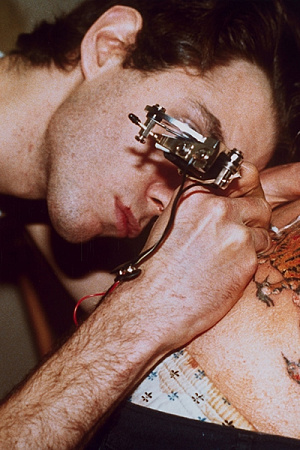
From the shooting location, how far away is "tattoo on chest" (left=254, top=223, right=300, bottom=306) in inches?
33.4

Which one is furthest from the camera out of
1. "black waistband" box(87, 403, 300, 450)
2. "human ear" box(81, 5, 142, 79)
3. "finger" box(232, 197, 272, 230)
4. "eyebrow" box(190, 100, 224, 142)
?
"human ear" box(81, 5, 142, 79)

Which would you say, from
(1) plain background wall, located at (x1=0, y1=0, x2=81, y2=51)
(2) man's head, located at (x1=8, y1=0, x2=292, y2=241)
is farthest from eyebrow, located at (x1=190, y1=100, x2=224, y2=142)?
(1) plain background wall, located at (x1=0, y1=0, x2=81, y2=51)

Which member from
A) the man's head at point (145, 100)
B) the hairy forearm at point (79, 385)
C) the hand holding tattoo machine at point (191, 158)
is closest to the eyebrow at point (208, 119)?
the man's head at point (145, 100)

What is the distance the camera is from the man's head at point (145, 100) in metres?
1.12

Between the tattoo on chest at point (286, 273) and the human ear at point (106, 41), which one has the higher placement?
the human ear at point (106, 41)

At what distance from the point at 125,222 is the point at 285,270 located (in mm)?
546

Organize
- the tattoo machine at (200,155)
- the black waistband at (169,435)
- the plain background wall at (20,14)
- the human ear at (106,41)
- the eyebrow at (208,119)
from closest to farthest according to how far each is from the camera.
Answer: the black waistband at (169,435) → the tattoo machine at (200,155) → the eyebrow at (208,119) → the human ear at (106,41) → the plain background wall at (20,14)

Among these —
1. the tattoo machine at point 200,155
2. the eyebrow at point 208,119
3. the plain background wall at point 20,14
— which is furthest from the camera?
the plain background wall at point 20,14

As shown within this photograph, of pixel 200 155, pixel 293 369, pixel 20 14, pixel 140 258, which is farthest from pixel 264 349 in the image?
pixel 20 14

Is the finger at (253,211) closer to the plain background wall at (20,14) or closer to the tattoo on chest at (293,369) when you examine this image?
the tattoo on chest at (293,369)

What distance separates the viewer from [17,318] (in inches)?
85.7

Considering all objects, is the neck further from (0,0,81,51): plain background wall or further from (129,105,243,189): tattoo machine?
(0,0,81,51): plain background wall

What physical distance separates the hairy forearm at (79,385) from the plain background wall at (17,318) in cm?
136

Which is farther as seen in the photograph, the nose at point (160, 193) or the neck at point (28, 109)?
the neck at point (28, 109)
